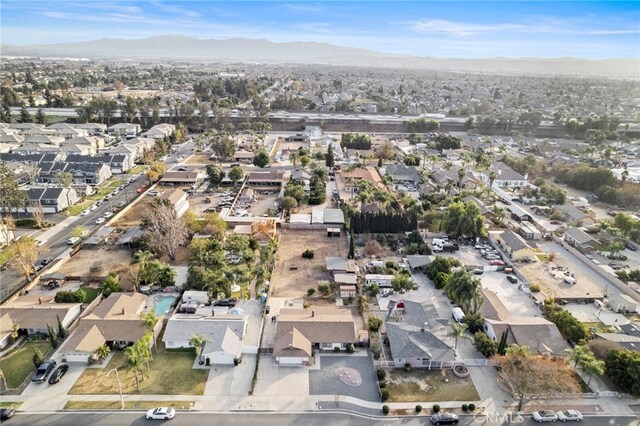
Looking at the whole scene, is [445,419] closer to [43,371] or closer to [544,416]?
[544,416]

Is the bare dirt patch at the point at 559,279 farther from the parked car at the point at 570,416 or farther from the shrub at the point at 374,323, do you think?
the shrub at the point at 374,323

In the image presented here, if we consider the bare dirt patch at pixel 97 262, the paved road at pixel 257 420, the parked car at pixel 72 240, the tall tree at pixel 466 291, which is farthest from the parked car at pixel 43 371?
the tall tree at pixel 466 291

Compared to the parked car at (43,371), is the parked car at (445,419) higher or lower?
higher

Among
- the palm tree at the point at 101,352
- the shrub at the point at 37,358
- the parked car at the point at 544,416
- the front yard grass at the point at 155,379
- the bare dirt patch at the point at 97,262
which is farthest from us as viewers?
the bare dirt patch at the point at 97,262

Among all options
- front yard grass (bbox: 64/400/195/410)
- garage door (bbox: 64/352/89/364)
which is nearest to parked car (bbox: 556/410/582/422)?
front yard grass (bbox: 64/400/195/410)

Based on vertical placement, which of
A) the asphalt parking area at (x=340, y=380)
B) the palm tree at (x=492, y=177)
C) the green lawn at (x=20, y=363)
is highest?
the palm tree at (x=492, y=177)

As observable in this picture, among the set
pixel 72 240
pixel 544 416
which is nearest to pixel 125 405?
pixel 544 416
